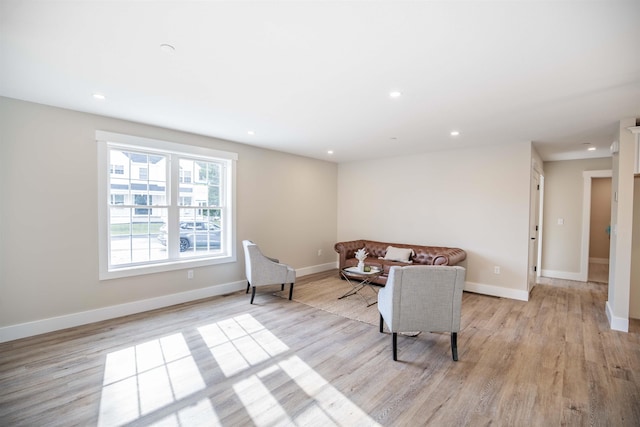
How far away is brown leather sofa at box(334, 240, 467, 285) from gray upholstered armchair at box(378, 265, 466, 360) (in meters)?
1.85

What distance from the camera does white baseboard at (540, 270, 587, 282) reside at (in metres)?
5.82

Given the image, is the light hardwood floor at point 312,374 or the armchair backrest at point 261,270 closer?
the light hardwood floor at point 312,374

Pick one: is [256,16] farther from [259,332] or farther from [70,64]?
[259,332]

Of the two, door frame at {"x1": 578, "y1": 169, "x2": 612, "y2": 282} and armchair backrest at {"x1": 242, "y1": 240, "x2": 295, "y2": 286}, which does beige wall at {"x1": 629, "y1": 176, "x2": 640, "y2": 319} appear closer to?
door frame at {"x1": 578, "y1": 169, "x2": 612, "y2": 282}

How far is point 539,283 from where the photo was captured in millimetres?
5699

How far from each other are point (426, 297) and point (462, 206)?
3.10m

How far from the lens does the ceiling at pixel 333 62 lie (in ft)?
5.46

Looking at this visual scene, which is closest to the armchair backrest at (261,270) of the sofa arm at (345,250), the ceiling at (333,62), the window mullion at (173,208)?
the window mullion at (173,208)

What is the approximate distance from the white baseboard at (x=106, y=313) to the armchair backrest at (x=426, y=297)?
121 inches

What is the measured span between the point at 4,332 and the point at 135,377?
1813 millimetres

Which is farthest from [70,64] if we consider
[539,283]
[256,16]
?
[539,283]

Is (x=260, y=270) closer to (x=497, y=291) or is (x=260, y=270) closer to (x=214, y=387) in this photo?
(x=214, y=387)

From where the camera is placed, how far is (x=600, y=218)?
746cm

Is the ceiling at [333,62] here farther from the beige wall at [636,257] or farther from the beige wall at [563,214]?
the beige wall at [563,214]
